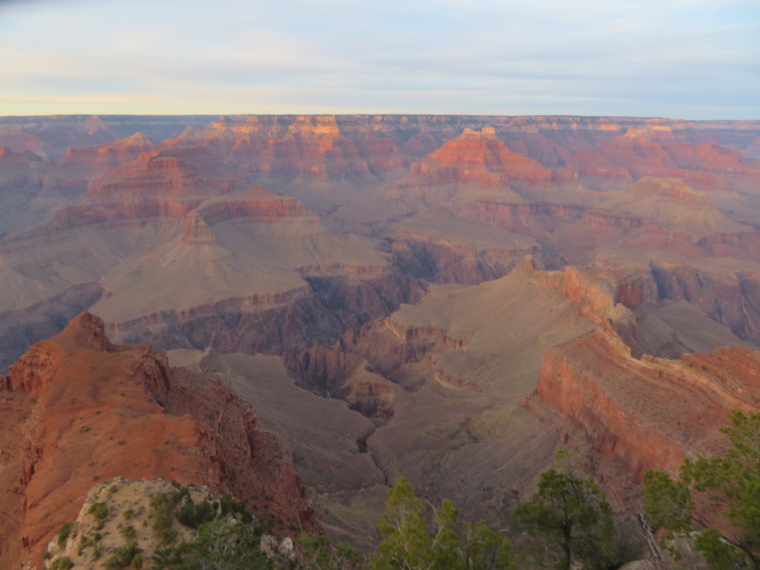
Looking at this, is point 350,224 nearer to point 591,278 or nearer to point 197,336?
point 197,336

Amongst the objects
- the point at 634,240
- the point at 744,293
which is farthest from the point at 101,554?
the point at 634,240

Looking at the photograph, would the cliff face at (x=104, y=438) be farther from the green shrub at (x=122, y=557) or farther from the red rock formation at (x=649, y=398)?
the red rock formation at (x=649, y=398)

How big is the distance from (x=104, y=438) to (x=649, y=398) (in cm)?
4064

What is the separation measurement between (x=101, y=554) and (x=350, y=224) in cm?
17956

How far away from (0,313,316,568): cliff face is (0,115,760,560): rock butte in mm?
173

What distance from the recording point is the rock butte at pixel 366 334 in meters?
33.3

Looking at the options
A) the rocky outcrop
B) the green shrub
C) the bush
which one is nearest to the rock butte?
the rocky outcrop

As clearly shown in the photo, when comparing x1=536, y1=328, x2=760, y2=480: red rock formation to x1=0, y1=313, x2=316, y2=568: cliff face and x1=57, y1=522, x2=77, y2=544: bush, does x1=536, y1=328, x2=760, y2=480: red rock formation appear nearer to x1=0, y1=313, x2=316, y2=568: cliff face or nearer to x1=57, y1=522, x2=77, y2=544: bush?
x1=0, y1=313, x2=316, y2=568: cliff face

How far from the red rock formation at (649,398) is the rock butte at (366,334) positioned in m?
0.20

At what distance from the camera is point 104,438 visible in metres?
25.4

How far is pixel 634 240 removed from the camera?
163000mm

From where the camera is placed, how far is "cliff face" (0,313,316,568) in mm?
22531

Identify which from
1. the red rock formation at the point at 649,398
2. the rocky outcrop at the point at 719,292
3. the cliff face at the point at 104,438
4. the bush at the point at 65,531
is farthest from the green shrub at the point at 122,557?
the rocky outcrop at the point at 719,292

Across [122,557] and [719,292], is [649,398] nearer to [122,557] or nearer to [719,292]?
[122,557]
